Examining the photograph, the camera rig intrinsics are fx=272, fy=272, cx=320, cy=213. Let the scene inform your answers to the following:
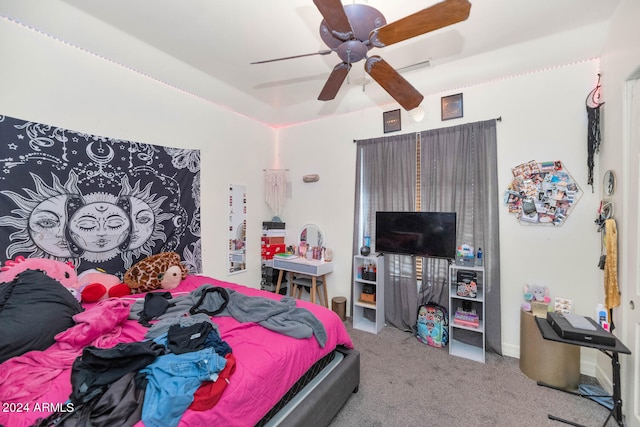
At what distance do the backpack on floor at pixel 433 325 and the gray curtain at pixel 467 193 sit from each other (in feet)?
0.37

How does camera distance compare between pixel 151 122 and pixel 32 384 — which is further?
pixel 151 122

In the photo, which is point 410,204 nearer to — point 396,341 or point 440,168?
point 440,168

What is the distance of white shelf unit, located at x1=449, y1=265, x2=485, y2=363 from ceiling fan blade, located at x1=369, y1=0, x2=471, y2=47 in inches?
83.7

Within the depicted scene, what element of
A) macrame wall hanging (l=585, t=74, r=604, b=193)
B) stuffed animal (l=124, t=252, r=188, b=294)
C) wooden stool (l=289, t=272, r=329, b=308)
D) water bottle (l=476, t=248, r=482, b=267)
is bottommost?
wooden stool (l=289, t=272, r=329, b=308)

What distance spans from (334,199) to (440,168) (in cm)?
139

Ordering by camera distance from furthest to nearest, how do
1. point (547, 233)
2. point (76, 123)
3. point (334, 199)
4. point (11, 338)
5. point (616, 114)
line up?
point (334, 199), point (547, 233), point (76, 123), point (616, 114), point (11, 338)

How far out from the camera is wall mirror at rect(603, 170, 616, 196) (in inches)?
79.7

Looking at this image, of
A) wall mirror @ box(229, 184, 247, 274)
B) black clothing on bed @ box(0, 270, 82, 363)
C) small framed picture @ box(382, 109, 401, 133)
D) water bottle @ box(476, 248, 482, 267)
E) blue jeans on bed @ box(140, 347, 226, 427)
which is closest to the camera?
blue jeans on bed @ box(140, 347, 226, 427)

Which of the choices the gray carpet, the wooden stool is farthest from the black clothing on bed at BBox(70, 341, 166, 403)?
the wooden stool

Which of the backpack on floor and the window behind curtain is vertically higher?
the window behind curtain

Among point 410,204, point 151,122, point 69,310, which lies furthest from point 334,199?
point 69,310

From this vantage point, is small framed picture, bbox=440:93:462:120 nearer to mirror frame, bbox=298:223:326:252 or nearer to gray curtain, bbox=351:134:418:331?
gray curtain, bbox=351:134:418:331

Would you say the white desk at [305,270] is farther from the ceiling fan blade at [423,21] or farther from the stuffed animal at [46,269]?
the ceiling fan blade at [423,21]

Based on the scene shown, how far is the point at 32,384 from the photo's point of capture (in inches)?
46.4
